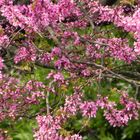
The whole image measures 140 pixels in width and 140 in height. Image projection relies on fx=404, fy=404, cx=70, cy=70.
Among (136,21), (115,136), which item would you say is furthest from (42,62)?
(136,21)

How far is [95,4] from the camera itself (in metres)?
4.97

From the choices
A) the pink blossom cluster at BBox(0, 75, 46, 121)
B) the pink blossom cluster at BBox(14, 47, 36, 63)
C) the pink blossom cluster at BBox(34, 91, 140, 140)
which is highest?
the pink blossom cluster at BBox(14, 47, 36, 63)

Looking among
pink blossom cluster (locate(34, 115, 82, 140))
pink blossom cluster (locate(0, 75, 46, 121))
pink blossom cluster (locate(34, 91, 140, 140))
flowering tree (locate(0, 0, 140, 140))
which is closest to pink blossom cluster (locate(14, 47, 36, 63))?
flowering tree (locate(0, 0, 140, 140))

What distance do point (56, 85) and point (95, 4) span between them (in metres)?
Answer: 1.13

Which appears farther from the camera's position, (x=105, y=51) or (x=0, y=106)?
(x=105, y=51)

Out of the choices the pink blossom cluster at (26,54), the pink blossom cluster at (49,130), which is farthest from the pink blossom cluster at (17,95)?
the pink blossom cluster at (49,130)

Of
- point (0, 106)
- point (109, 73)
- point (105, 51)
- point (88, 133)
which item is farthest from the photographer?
point (88, 133)

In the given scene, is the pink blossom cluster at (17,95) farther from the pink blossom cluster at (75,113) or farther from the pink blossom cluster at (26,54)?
the pink blossom cluster at (75,113)

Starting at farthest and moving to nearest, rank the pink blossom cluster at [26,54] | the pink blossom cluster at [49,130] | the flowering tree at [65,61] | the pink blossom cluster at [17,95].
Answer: the pink blossom cluster at [17,95] < the pink blossom cluster at [26,54] < the flowering tree at [65,61] < the pink blossom cluster at [49,130]

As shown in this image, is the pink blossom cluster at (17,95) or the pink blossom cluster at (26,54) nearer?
the pink blossom cluster at (26,54)

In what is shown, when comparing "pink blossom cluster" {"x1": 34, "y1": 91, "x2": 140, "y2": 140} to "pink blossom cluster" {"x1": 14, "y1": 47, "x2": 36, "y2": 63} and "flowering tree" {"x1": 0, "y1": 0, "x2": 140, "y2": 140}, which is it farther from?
"pink blossom cluster" {"x1": 14, "y1": 47, "x2": 36, "y2": 63}

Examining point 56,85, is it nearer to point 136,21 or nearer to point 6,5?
point 6,5

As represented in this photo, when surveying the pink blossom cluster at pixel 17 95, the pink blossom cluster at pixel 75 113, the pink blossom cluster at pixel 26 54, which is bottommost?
the pink blossom cluster at pixel 17 95

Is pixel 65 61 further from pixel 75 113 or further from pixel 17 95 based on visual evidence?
pixel 17 95
